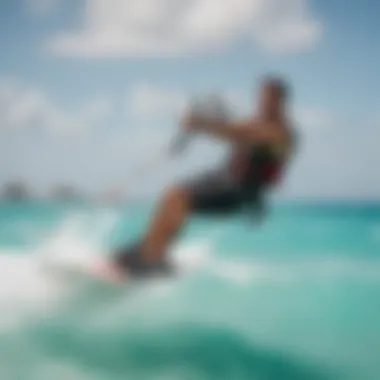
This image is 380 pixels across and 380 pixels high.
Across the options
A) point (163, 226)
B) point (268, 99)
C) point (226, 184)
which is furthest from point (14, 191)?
point (268, 99)

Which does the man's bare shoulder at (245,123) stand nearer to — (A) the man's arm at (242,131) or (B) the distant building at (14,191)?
(A) the man's arm at (242,131)

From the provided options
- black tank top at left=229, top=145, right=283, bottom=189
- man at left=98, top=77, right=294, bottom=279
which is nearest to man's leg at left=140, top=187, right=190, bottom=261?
man at left=98, top=77, right=294, bottom=279

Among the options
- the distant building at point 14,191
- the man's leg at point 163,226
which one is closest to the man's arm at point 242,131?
the man's leg at point 163,226

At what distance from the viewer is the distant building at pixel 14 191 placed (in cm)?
141

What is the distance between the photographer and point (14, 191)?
142cm

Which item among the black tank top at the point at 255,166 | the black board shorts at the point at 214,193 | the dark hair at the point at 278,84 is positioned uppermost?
the dark hair at the point at 278,84

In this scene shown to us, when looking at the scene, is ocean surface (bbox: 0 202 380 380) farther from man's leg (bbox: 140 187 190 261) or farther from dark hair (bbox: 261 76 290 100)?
dark hair (bbox: 261 76 290 100)

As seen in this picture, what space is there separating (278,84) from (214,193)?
23 centimetres

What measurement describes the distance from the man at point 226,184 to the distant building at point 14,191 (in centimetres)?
22

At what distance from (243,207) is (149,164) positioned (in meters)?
0.19

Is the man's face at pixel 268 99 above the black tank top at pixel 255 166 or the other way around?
above

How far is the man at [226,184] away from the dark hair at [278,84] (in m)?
0.01

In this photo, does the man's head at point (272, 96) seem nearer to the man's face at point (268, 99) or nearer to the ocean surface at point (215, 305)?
the man's face at point (268, 99)

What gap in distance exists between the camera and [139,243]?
1.35 m
